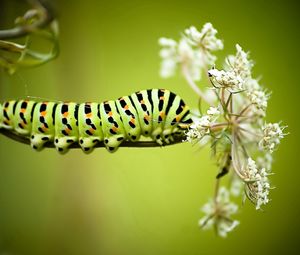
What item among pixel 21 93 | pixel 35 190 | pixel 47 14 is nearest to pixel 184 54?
pixel 47 14

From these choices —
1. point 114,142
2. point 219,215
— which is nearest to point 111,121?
point 114,142

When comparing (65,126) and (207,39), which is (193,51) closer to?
(207,39)

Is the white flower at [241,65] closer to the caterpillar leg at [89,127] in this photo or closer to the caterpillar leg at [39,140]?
the caterpillar leg at [89,127]

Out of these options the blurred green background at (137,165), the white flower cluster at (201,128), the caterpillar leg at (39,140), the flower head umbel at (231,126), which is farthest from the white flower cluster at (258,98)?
the blurred green background at (137,165)

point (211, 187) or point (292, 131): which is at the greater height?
point (292, 131)

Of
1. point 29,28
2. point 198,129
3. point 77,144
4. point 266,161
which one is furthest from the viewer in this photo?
point 266,161

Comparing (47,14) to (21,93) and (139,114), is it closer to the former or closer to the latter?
(139,114)

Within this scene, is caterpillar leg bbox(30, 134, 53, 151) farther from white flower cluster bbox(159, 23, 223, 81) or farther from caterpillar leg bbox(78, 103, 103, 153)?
white flower cluster bbox(159, 23, 223, 81)
